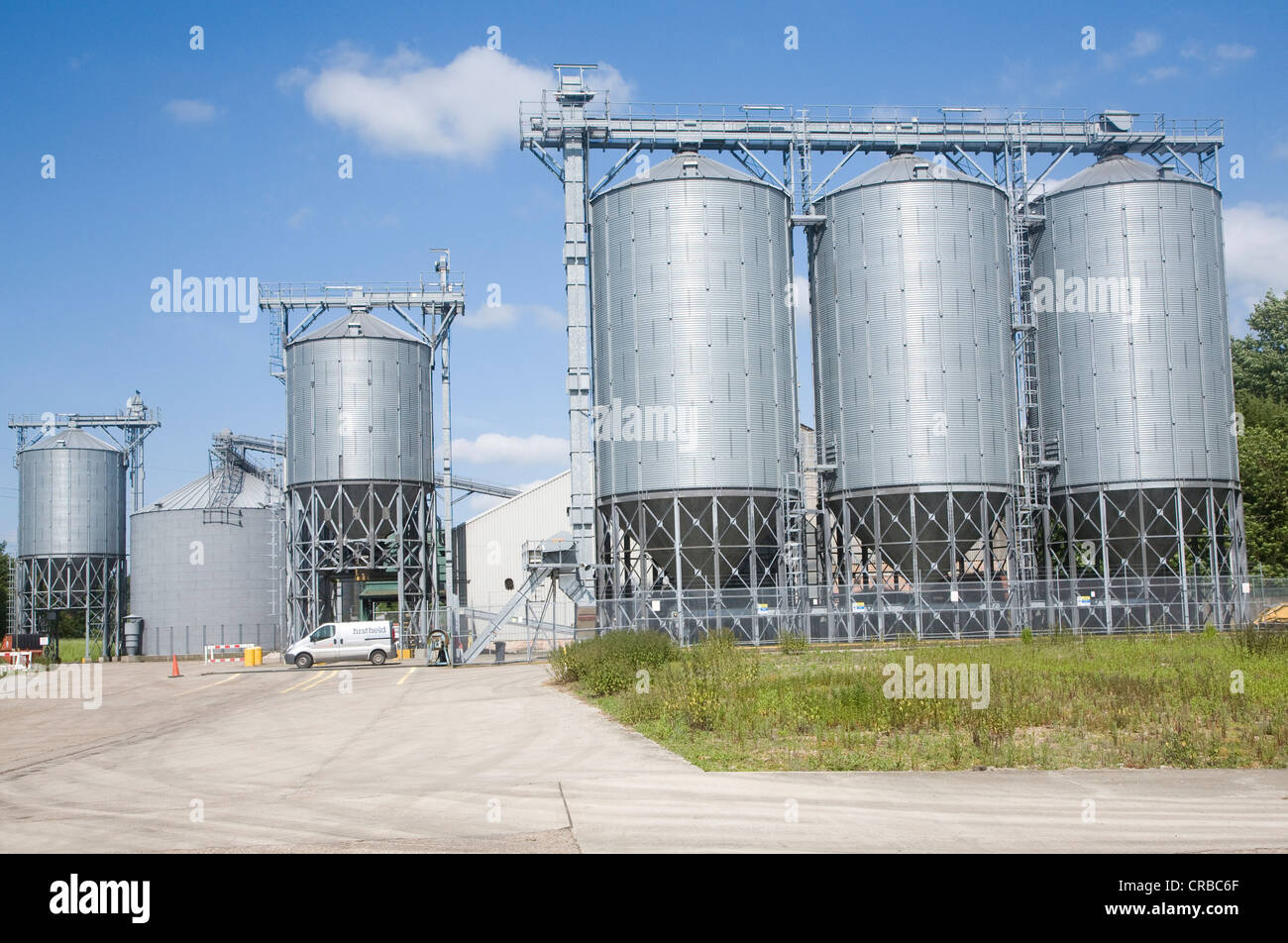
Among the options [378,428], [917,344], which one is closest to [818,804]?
[917,344]

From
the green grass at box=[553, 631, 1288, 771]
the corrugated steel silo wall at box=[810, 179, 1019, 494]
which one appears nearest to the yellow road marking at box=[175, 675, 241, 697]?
the green grass at box=[553, 631, 1288, 771]

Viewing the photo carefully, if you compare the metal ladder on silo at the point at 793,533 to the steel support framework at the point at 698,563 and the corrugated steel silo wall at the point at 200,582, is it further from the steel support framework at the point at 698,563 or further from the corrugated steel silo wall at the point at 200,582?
the corrugated steel silo wall at the point at 200,582

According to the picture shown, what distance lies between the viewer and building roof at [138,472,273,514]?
69.4m

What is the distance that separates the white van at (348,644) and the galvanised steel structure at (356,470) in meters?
6.59

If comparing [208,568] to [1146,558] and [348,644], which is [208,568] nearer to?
[348,644]

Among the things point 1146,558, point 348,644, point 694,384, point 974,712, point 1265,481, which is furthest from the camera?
point 1265,481

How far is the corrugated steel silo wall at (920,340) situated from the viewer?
46.2 m

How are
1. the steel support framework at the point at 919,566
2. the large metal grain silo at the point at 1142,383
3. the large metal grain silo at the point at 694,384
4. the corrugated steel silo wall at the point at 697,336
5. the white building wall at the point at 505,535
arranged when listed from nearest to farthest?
1. the steel support framework at the point at 919,566
2. the large metal grain silo at the point at 694,384
3. the corrugated steel silo wall at the point at 697,336
4. the large metal grain silo at the point at 1142,383
5. the white building wall at the point at 505,535

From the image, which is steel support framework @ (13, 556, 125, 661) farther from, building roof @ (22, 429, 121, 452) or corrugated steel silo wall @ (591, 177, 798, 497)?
corrugated steel silo wall @ (591, 177, 798, 497)

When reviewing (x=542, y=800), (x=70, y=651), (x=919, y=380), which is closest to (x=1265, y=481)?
(x=919, y=380)

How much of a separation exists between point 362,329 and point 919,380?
27.9m

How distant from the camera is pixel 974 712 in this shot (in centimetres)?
1766

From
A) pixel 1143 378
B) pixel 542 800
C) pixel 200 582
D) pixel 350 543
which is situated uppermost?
pixel 1143 378

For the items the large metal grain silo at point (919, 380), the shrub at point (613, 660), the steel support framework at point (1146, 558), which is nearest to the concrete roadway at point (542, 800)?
the shrub at point (613, 660)
